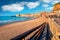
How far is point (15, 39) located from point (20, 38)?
0.58 feet

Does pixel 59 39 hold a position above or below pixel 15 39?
below

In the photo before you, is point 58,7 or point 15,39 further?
point 58,7

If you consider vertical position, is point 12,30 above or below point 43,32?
below

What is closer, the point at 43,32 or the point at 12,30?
the point at 43,32

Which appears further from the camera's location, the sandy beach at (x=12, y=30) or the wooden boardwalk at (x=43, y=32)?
the sandy beach at (x=12, y=30)

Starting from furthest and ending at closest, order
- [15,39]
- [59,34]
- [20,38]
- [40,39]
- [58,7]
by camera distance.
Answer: [58,7]
[40,39]
[59,34]
[20,38]
[15,39]

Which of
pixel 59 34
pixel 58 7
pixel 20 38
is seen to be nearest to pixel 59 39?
pixel 59 34

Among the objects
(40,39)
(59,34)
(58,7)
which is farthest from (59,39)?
(58,7)

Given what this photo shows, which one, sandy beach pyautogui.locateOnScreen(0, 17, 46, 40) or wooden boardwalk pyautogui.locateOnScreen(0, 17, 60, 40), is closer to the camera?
wooden boardwalk pyautogui.locateOnScreen(0, 17, 60, 40)

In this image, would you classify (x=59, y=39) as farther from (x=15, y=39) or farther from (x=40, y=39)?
(x=40, y=39)

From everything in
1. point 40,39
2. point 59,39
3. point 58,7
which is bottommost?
point 58,7

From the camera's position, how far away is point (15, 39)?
79.9 inches

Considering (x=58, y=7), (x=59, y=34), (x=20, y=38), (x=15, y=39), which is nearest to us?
(x=15, y=39)

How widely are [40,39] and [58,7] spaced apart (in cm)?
6328
